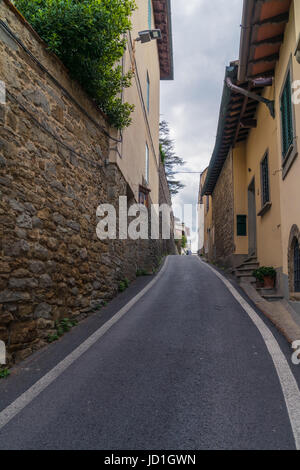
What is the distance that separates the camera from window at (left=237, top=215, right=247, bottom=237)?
478 inches

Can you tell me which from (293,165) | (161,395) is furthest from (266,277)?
(161,395)

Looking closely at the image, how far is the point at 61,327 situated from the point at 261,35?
20.2 ft

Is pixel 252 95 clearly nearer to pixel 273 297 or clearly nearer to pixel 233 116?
pixel 233 116

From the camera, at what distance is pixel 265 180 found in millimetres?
9336

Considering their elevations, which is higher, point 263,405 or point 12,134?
point 12,134

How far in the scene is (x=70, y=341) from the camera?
5.19m

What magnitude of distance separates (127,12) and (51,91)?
2312mm

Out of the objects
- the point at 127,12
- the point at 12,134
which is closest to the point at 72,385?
the point at 12,134

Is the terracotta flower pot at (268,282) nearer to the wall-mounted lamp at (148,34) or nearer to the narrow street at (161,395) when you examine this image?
the narrow street at (161,395)

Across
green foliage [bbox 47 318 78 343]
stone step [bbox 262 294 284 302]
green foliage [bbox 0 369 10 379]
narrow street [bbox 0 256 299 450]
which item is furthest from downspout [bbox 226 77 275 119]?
green foliage [bbox 0 369 10 379]

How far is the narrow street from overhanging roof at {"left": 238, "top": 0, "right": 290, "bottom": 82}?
16.8 ft

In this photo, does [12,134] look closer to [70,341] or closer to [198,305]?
[70,341]

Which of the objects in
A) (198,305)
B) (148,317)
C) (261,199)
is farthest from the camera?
(261,199)

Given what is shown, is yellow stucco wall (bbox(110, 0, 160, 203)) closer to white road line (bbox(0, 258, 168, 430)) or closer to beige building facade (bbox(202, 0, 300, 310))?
beige building facade (bbox(202, 0, 300, 310))
